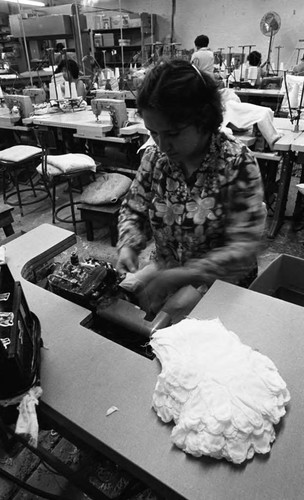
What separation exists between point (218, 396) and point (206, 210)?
69cm

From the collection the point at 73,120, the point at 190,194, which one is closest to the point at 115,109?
the point at 73,120

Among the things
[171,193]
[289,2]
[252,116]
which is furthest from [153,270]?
[289,2]

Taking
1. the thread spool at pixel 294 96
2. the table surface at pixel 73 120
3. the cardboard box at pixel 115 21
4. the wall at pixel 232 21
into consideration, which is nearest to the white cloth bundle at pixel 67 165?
the table surface at pixel 73 120

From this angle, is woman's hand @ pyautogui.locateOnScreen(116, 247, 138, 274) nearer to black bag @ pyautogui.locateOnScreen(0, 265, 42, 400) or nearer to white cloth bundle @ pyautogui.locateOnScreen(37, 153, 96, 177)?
black bag @ pyautogui.locateOnScreen(0, 265, 42, 400)

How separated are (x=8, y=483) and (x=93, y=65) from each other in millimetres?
6415

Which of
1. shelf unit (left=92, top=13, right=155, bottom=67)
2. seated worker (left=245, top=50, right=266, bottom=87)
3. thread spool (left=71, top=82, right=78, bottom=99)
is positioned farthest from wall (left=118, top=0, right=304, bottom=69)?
thread spool (left=71, top=82, right=78, bottom=99)

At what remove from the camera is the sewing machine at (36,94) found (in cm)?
450

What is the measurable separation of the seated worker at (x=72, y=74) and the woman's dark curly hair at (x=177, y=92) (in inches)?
147

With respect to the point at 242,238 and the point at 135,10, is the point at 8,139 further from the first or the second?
the point at 135,10

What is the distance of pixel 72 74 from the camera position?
452 cm

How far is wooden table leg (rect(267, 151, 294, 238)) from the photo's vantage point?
112 inches

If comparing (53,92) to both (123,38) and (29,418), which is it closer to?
(29,418)

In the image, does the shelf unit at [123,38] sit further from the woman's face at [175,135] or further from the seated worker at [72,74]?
the woman's face at [175,135]

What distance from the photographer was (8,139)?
4887 mm
